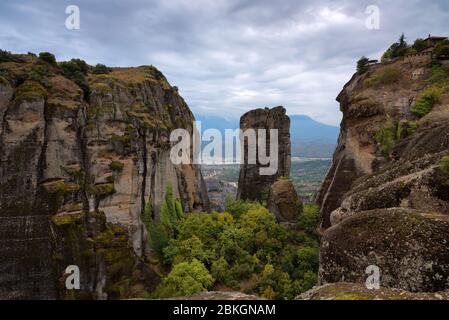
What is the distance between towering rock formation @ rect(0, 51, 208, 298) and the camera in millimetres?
27878

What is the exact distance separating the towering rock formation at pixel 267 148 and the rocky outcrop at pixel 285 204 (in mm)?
9285

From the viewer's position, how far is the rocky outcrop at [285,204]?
42.5 meters

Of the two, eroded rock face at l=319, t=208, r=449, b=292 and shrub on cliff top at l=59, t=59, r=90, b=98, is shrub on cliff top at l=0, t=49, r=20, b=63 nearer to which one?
shrub on cliff top at l=59, t=59, r=90, b=98

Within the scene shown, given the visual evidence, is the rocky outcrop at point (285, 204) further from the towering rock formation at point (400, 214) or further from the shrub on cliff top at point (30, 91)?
the shrub on cliff top at point (30, 91)

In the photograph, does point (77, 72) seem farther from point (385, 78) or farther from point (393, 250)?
point (393, 250)

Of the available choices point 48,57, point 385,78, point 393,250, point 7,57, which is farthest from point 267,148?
point 393,250

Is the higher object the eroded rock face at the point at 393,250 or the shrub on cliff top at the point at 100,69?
the shrub on cliff top at the point at 100,69

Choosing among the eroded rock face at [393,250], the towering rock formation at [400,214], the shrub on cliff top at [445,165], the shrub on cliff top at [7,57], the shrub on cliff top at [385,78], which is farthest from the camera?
the shrub on cliff top at [385,78]

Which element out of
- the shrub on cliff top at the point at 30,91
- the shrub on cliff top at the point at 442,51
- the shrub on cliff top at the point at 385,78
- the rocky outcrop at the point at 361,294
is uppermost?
the shrub on cliff top at the point at 442,51

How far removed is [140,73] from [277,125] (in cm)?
2305

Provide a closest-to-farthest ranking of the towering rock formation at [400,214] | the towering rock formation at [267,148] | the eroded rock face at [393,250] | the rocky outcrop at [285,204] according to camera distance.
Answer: the eroded rock face at [393,250] → the towering rock formation at [400,214] → the rocky outcrop at [285,204] → the towering rock formation at [267,148]

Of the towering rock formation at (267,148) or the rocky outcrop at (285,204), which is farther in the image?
the towering rock formation at (267,148)

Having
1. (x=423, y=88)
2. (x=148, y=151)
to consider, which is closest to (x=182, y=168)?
(x=148, y=151)

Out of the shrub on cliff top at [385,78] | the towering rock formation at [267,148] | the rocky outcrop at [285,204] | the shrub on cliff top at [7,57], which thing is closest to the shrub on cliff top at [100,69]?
the shrub on cliff top at [7,57]
